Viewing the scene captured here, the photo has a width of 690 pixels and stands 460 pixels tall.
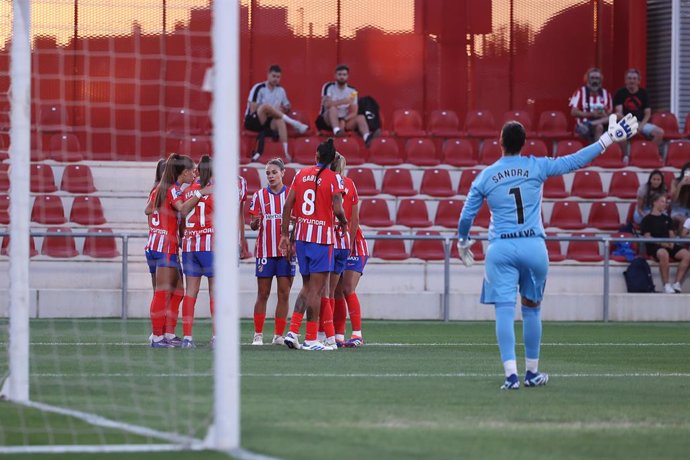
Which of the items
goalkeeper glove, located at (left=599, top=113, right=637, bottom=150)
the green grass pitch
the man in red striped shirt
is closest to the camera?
the green grass pitch

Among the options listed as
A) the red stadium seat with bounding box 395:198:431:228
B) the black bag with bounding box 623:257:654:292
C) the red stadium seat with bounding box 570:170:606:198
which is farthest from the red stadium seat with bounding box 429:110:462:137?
the black bag with bounding box 623:257:654:292

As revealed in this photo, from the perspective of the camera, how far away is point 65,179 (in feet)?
68.3

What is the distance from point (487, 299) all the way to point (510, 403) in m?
1.19

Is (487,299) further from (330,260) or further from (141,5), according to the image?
(141,5)

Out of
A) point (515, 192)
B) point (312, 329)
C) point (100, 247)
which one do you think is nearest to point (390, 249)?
point (100, 247)

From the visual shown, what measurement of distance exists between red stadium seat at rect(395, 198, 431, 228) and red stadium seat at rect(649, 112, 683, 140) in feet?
16.9

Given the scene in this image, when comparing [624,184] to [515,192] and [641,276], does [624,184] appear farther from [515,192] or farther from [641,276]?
[515,192]

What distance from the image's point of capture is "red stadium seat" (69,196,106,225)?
65.9ft

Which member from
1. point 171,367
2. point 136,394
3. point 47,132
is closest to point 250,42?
point 47,132

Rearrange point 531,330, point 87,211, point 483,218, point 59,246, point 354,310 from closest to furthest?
point 531,330 < point 354,310 < point 59,246 < point 87,211 < point 483,218

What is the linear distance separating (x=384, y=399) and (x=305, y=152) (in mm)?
13516

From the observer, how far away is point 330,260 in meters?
13.1

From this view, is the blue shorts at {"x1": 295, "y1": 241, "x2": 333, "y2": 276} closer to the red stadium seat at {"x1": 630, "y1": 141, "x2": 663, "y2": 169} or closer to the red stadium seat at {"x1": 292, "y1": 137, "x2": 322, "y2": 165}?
the red stadium seat at {"x1": 292, "y1": 137, "x2": 322, "y2": 165}

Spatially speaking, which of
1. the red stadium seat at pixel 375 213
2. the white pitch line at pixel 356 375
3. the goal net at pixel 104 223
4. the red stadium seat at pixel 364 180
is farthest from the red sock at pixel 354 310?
the red stadium seat at pixel 364 180
